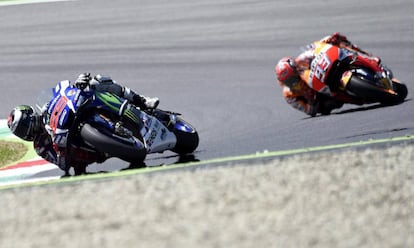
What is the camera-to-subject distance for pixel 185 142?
1148cm

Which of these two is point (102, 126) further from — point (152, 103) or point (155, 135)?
point (152, 103)

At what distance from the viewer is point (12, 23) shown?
869 inches

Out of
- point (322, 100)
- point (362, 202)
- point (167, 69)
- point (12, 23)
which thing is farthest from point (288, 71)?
point (12, 23)

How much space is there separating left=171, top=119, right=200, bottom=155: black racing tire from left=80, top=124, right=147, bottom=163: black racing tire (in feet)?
2.93

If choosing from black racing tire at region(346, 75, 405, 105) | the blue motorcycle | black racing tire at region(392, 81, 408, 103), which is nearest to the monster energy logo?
the blue motorcycle

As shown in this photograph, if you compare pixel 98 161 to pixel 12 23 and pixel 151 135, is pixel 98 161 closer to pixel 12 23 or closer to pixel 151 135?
pixel 151 135

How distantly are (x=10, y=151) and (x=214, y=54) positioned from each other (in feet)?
18.1

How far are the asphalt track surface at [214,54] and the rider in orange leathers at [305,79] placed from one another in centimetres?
17

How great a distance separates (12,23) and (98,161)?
11.8 meters

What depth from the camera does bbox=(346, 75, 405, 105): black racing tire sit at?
1231cm

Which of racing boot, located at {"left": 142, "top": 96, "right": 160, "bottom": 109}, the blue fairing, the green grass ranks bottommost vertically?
the green grass

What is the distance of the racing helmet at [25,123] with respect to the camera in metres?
11.0

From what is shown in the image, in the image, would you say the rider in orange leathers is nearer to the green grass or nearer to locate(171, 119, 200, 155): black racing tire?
locate(171, 119, 200, 155): black racing tire

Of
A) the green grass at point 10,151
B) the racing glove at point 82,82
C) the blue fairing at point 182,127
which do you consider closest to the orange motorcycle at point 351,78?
the blue fairing at point 182,127
